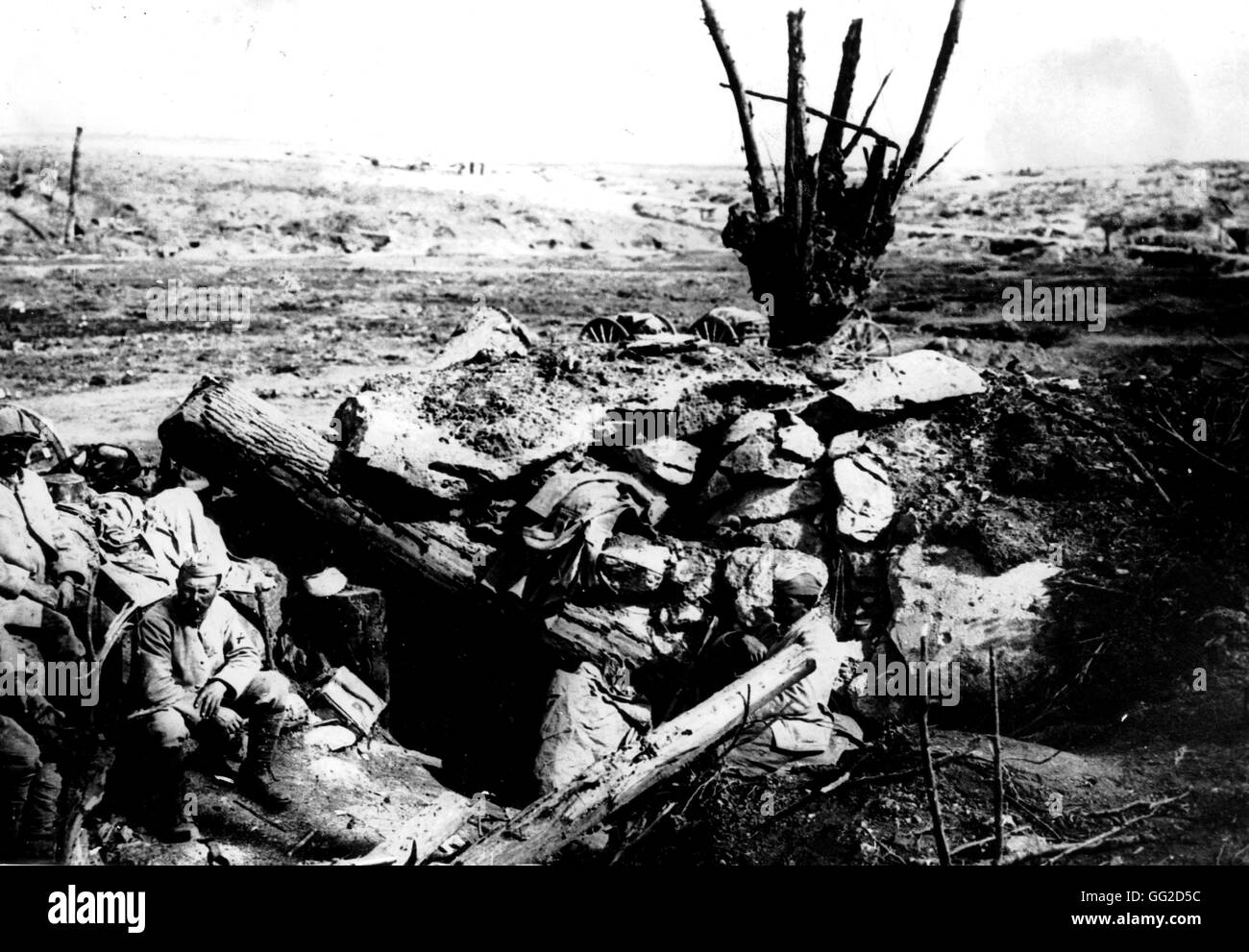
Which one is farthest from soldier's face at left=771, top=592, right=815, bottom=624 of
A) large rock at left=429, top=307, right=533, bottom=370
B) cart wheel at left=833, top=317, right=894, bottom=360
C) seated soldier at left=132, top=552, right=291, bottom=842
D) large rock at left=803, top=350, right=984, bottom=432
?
seated soldier at left=132, top=552, right=291, bottom=842

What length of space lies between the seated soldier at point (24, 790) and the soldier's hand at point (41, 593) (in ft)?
1.59

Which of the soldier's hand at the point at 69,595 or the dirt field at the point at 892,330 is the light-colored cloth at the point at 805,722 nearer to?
the dirt field at the point at 892,330

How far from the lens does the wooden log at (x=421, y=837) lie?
14.1ft

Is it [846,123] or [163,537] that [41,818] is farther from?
[846,123]

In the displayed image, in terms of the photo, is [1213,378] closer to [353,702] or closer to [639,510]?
[639,510]

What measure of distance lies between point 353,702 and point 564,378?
258 centimetres

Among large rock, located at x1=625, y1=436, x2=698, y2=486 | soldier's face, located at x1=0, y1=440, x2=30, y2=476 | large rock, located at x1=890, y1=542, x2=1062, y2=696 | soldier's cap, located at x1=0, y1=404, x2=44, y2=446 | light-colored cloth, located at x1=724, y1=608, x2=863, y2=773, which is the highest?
soldier's cap, located at x1=0, y1=404, x2=44, y2=446

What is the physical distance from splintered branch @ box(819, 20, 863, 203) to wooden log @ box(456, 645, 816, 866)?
4021 millimetres

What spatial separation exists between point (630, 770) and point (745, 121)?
507 cm

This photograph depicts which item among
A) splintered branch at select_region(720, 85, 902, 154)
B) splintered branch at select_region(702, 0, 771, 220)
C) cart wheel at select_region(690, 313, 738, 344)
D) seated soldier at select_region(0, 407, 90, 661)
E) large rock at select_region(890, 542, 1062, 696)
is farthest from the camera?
cart wheel at select_region(690, 313, 738, 344)

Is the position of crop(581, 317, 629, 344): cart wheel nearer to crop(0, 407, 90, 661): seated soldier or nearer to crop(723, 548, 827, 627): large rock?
crop(723, 548, 827, 627): large rock

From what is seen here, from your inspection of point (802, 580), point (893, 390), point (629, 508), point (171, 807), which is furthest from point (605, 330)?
point (171, 807)

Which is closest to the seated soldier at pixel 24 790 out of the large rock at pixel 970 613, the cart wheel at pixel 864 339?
the large rock at pixel 970 613

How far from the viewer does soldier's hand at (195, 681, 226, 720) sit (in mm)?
4855
